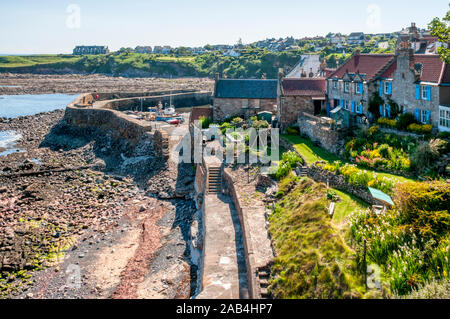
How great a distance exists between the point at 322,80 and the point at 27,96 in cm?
8737

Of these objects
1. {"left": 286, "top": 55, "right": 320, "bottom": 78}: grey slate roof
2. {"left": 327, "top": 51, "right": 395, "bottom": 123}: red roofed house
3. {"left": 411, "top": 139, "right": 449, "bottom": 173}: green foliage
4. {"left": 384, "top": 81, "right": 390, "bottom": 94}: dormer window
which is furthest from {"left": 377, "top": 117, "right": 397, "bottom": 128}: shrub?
{"left": 286, "top": 55, "right": 320, "bottom": 78}: grey slate roof

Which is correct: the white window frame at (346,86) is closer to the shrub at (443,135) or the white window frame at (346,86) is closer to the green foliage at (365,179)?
the shrub at (443,135)

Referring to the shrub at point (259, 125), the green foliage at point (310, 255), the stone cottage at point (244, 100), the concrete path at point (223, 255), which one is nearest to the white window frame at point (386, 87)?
the shrub at point (259, 125)

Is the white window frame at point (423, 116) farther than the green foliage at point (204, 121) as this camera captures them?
No

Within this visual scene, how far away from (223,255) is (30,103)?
271 ft

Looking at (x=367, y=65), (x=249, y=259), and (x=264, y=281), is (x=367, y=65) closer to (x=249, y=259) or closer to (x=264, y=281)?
(x=249, y=259)

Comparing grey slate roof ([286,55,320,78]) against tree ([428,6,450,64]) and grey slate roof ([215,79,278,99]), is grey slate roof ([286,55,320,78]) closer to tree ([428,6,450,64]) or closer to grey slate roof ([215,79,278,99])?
grey slate roof ([215,79,278,99])

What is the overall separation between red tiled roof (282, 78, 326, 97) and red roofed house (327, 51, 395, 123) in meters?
0.90

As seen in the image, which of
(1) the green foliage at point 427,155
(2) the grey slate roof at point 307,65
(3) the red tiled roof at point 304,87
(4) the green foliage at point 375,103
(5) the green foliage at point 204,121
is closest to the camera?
(1) the green foliage at point 427,155

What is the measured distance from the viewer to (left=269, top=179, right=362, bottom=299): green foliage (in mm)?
12992

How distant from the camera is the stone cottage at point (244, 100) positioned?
40.8 m

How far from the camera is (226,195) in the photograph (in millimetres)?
25734

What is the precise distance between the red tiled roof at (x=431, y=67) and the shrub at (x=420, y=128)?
2.57m

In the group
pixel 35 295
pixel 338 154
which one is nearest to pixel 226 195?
pixel 338 154
